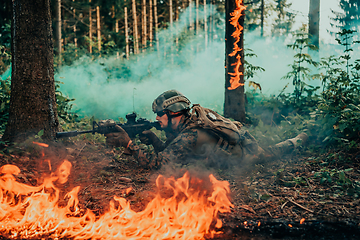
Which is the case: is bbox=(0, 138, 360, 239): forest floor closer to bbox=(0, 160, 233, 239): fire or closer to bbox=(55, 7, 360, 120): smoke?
bbox=(0, 160, 233, 239): fire

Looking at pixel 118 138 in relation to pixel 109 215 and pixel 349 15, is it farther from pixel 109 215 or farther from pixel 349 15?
pixel 349 15

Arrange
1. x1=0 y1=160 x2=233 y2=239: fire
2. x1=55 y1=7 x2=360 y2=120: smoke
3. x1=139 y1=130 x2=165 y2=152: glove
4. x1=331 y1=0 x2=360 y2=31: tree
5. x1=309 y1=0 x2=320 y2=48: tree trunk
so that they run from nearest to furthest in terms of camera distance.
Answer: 1. x1=0 y1=160 x2=233 y2=239: fire
2. x1=139 y1=130 x2=165 y2=152: glove
3. x1=309 y1=0 x2=320 y2=48: tree trunk
4. x1=55 y1=7 x2=360 y2=120: smoke
5. x1=331 y1=0 x2=360 y2=31: tree

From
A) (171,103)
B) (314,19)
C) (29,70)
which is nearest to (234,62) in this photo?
(171,103)

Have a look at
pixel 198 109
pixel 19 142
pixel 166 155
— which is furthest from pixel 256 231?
pixel 19 142

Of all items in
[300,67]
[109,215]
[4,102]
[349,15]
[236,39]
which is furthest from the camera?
[349,15]

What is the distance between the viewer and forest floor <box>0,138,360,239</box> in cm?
285

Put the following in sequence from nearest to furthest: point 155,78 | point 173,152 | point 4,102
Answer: point 173,152 → point 4,102 → point 155,78

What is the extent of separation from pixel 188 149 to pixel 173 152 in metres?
0.22

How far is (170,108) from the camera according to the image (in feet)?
12.9

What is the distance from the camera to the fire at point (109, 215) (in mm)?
2754

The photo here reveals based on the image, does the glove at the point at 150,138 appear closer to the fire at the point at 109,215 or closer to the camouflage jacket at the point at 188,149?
the camouflage jacket at the point at 188,149

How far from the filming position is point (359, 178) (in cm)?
378

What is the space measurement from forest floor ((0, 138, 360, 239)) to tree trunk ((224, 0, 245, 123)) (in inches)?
78.5

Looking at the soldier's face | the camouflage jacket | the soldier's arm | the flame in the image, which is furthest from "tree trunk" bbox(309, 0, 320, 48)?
the soldier's arm
